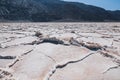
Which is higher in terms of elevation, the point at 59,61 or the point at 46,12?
the point at 59,61

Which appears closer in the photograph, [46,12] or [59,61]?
[59,61]

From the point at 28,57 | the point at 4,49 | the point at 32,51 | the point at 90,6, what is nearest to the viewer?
the point at 28,57

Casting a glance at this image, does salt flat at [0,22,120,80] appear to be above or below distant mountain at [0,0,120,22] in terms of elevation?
above

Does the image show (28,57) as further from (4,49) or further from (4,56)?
(4,49)

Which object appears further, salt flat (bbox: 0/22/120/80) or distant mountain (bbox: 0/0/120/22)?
distant mountain (bbox: 0/0/120/22)

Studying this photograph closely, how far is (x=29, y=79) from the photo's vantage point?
2508 millimetres

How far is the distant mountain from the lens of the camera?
24031mm

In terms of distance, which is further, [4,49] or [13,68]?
[4,49]

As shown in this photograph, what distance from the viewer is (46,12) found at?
27.3 metres

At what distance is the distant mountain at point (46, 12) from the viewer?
946 inches

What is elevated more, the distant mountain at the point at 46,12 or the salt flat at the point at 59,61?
the salt flat at the point at 59,61

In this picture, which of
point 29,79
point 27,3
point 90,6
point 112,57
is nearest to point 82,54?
point 112,57

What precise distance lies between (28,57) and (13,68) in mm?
452

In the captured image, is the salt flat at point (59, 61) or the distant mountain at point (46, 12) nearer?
the salt flat at point (59, 61)
